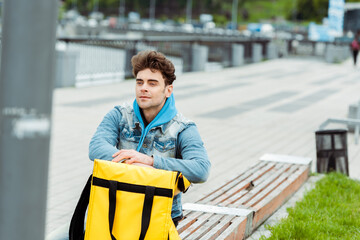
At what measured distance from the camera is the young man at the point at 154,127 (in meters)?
3.11

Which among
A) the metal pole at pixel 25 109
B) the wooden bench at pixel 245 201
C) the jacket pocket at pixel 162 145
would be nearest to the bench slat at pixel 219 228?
the wooden bench at pixel 245 201

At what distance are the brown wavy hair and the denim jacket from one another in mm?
221

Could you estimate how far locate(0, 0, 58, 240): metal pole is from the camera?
1.49m

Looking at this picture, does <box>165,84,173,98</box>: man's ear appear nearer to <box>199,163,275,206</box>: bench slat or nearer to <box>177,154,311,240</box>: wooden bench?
<box>177,154,311,240</box>: wooden bench

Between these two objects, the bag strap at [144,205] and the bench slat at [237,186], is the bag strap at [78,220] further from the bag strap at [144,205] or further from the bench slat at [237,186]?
the bench slat at [237,186]

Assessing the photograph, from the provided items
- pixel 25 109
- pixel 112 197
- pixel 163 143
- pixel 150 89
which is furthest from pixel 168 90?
pixel 25 109

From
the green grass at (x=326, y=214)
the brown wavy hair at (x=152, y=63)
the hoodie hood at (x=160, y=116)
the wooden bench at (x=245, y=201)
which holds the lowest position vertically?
the green grass at (x=326, y=214)

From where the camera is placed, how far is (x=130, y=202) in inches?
103

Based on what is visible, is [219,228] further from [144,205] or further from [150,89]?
[144,205]

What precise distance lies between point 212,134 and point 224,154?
1604mm

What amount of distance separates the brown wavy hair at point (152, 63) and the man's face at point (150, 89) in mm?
21

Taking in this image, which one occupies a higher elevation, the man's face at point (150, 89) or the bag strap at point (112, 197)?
the man's face at point (150, 89)

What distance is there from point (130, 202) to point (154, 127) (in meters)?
0.58

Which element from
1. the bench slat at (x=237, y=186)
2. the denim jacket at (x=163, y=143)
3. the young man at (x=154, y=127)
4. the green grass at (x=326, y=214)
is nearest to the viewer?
the denim jacket at (x=163, y=143)
